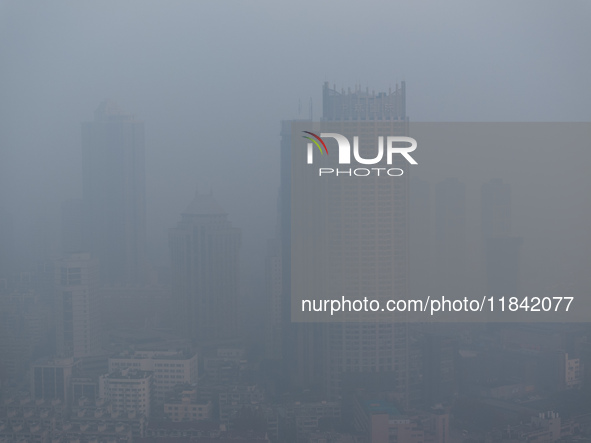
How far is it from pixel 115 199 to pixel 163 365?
84cm

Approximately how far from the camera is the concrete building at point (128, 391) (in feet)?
10.8

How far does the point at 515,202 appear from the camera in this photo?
341 centimetres

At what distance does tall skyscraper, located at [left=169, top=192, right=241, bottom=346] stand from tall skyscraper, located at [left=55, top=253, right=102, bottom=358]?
1.31 feet

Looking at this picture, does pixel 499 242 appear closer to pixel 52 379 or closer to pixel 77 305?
pixel 77 305

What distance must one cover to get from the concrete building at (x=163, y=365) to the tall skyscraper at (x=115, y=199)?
375 millimetres

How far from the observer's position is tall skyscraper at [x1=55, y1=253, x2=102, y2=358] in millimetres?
3465

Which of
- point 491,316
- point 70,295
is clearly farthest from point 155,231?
point 491,316

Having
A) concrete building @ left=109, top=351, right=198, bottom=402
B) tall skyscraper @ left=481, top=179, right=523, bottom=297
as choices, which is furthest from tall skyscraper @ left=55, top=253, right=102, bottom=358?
tall skyscraper @ left=481, top=179, right=523, bottom=297

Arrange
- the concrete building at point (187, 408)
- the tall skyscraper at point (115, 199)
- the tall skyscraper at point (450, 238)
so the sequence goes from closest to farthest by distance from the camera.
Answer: the concrete building at point (187, 408) → the tall skyscraper at point (450, 238) → the tall skyscraper at point (115, 199)

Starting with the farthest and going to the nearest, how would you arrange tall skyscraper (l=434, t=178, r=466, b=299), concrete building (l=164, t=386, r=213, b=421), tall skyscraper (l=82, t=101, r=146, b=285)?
tall skyscraper (l=82, t=101, r=146, b=285), tall skyscraper (l=434, t=178, r=466, b=299), concrete building (l=164, t=386, r=213, b=421)

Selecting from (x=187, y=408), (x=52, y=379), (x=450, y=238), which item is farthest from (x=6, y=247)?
(x=450, y=238)

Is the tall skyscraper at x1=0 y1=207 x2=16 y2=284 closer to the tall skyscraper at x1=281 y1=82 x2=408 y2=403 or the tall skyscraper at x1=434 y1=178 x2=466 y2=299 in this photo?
the tall skyscraper at x1=281 y1=82 x2=408 y2=403

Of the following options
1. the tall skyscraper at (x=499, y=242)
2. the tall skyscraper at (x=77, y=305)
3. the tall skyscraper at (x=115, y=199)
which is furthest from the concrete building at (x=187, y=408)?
the tall skyscraper at (x=499, y=242)

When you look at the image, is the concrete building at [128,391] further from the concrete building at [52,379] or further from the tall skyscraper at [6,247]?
the tall skyscraper at [6,247]
